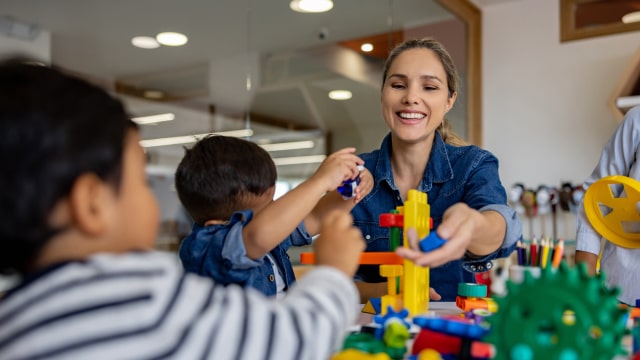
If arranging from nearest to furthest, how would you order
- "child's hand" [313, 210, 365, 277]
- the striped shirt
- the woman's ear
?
the striped shirt < "child's hand" [313, 210, 365, 277] < the woman's ear

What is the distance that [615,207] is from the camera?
955 mm

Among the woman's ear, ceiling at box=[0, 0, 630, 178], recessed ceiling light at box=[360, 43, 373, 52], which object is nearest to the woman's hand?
the woman's ear

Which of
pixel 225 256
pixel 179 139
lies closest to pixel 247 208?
pixel 225 256

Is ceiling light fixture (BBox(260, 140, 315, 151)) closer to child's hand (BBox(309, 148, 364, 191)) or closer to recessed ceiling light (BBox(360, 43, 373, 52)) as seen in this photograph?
recessed ceiling light (BBox(360, 43, 373, 52))

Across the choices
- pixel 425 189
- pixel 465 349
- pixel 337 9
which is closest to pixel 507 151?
pixel 337 9

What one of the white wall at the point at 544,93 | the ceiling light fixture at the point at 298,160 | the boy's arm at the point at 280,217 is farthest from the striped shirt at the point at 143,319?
the white wall at the point at 544,93

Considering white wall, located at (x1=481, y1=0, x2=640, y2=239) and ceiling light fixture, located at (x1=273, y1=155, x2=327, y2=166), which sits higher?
white wall, located at (x1=481, y1=0, x2=640, y2=239)

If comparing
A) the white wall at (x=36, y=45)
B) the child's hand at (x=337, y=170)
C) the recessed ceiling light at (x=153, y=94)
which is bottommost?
the child's hand at (x=337, y=170)

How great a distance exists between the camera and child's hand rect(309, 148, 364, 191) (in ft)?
2.83

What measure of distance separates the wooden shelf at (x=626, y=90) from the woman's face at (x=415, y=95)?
5.85 ft

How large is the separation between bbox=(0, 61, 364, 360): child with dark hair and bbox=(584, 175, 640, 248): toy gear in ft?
2.00

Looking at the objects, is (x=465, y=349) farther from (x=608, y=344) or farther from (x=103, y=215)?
(x=103, y=215)

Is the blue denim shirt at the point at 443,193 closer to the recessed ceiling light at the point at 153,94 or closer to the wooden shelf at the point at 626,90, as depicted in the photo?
the recessed ceiling light at the point at 153,94

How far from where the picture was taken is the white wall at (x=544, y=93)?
9.41ft
